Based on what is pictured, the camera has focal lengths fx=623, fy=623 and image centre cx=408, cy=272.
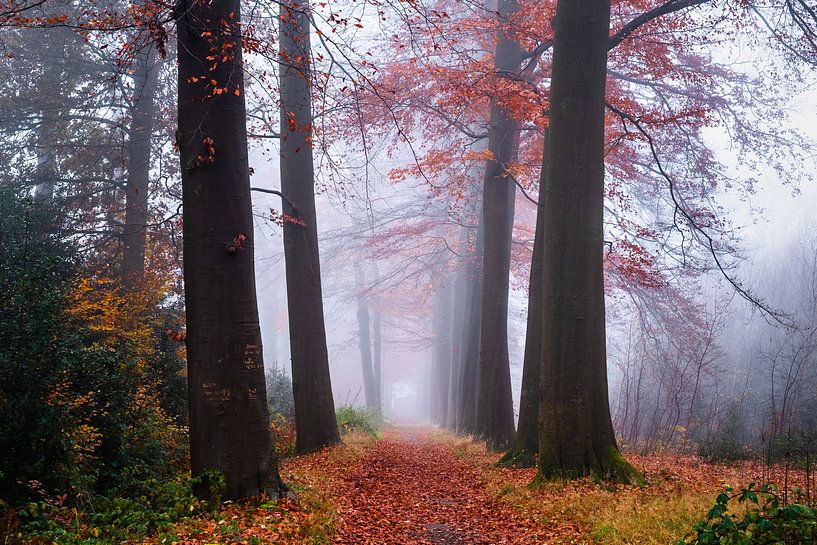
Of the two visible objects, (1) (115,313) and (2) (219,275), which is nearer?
(2) (219,275)

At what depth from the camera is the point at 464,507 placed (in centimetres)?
722

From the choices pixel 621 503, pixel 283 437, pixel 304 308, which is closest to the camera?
pixel 621 503

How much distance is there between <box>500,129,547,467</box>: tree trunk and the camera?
9.27m

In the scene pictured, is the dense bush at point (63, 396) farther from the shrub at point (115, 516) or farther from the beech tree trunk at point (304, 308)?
the beech tree trunk at point (304, 308)

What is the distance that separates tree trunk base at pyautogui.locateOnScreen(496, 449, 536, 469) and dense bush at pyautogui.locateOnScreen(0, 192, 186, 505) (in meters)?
4.67

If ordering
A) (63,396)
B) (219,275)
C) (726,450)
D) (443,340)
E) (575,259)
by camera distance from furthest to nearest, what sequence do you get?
(443,340), (726,450), (575,259), (63,396), (219,275)

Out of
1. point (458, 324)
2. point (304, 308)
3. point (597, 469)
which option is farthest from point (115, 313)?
point (458, 324)

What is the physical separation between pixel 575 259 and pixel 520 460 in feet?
11.2

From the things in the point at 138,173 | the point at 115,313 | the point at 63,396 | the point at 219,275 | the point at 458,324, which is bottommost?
the point at 63,396

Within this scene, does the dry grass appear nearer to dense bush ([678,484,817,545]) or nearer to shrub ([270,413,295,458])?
dense bush ([678,484,817,545])

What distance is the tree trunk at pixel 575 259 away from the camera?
284 inches

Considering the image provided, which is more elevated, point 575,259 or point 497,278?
point 497,278

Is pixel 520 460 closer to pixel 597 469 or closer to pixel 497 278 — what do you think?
pixel 597 469

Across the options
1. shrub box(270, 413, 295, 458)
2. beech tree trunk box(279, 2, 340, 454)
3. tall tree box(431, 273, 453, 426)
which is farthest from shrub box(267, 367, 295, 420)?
tall tree box(431, 273, 453, 426)
